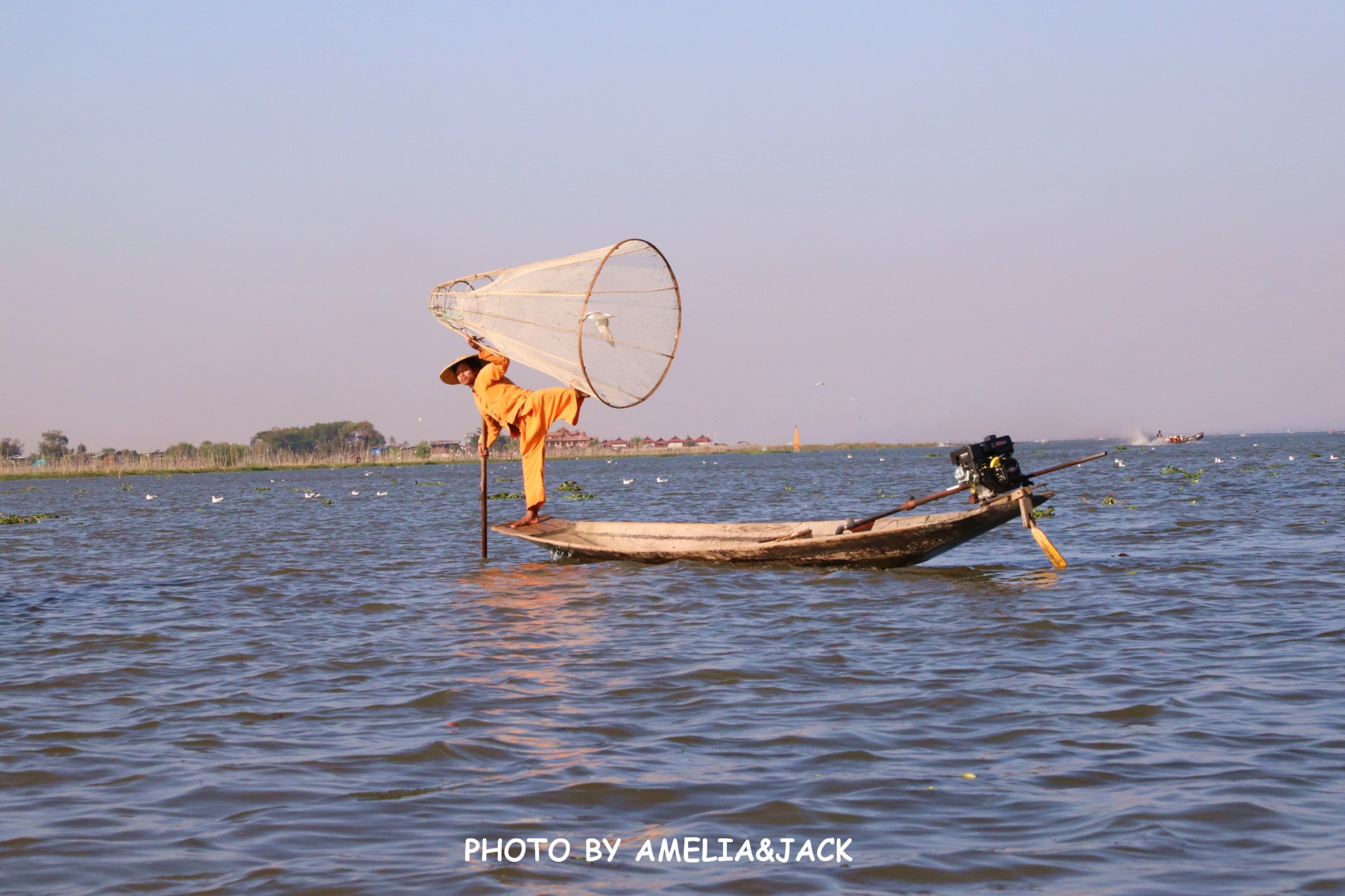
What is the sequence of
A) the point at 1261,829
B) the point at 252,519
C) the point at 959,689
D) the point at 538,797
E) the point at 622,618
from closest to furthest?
the point at 1261,829, the point at 538,797, the point at 959,689, the point at 622,618, the point at 252,519

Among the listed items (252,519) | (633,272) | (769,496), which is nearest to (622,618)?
(633,272)

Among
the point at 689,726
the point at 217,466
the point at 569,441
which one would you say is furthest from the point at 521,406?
the point at 569,441

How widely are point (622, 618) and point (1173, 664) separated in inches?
197

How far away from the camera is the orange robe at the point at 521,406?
1357 cm

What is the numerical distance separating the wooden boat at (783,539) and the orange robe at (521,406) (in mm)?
1339

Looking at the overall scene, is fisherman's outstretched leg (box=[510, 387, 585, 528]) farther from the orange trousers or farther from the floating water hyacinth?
the floating water hyacinth

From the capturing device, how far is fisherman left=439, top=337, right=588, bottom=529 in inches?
535

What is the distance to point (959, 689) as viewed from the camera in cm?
745

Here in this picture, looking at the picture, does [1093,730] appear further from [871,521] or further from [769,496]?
[769,496]

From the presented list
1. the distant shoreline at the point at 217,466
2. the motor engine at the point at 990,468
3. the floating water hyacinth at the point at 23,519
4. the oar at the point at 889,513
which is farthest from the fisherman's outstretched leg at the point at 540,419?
the distant shoreline at the point at 217,466

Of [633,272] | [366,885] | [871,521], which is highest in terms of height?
[633,272]

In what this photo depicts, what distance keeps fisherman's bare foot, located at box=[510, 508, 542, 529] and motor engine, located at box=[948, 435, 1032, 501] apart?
5.69 meters

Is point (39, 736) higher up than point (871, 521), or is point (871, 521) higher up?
point (871, 521)

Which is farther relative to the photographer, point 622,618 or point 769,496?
point 769,496
